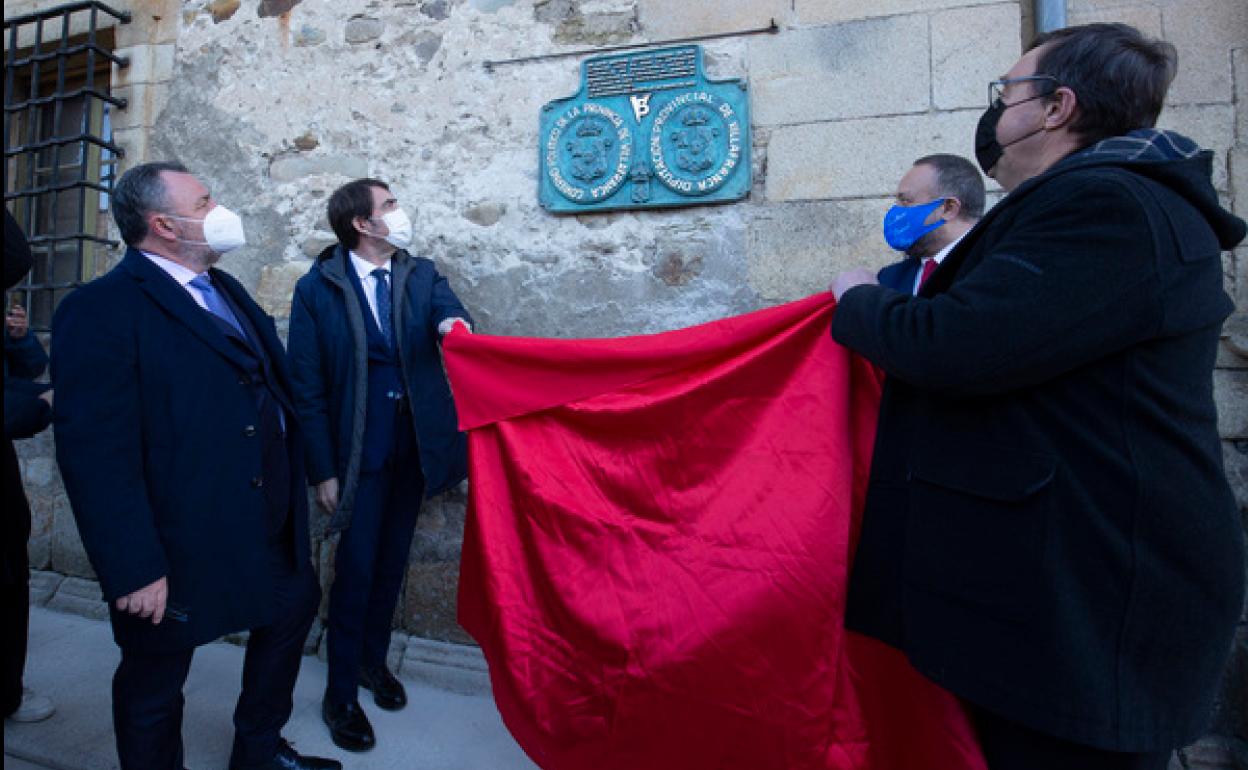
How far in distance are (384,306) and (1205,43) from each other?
290 cm

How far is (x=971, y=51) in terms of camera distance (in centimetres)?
272

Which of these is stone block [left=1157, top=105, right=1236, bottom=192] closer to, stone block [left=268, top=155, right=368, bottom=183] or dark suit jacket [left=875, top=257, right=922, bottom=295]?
dark suit jacket [left=875, top=257, right=922, bottom=295]

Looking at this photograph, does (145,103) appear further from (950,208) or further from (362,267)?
(950,208)

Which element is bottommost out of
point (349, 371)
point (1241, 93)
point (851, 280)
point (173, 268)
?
point (349, 371)

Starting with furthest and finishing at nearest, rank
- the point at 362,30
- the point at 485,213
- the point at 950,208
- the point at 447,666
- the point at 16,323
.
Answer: the point at 362,30, the point at 485,213, the point at 447,666, the point at 16,323, the point at 950,208

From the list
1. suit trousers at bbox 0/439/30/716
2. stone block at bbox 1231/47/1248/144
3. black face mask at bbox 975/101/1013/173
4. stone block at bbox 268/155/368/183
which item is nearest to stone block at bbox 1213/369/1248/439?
stone block at bbox 1231/47/1248/144

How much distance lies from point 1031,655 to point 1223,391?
6.34 feet

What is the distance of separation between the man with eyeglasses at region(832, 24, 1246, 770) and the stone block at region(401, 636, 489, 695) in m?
2.10

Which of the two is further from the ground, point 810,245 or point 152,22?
point 152,22

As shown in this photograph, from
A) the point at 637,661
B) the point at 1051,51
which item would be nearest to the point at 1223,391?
the point at 1051,51

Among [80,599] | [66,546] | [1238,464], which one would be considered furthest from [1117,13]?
[66,546]

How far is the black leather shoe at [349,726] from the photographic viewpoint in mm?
2461

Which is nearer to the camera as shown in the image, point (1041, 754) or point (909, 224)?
point (1041, 754)

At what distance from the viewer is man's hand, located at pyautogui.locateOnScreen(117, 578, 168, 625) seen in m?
1.72
